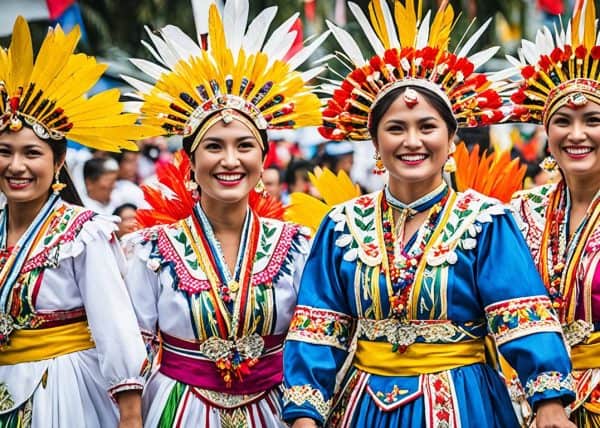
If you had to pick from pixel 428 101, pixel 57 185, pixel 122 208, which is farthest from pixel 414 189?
pixel 122 208

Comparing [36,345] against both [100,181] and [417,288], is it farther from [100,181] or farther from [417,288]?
[100,181]

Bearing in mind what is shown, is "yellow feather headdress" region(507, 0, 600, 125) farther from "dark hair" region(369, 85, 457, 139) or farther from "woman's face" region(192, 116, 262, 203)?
"woman's face" region(192, 116, 262, 203)

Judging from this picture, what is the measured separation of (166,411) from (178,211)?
3.77 ft

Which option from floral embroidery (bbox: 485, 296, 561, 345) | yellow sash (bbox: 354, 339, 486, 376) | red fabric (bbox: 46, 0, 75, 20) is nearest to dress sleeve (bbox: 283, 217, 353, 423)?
yellow sash (bbox: 354, 339, 486, 376)

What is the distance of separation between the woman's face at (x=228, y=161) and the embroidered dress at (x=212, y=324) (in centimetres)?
22

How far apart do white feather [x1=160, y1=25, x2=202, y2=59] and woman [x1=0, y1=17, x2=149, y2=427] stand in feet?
1.04

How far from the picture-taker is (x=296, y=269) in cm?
502

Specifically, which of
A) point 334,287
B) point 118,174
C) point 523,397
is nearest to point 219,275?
point 334,287

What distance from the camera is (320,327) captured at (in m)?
4.57

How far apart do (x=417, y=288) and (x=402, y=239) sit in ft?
0.82

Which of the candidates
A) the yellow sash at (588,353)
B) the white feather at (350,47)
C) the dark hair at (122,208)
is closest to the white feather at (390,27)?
the white feather at (350,47)

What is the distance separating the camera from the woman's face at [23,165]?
4.98 meters

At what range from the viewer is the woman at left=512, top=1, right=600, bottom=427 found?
470cm

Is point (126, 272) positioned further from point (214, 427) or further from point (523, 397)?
point (523, 397)
